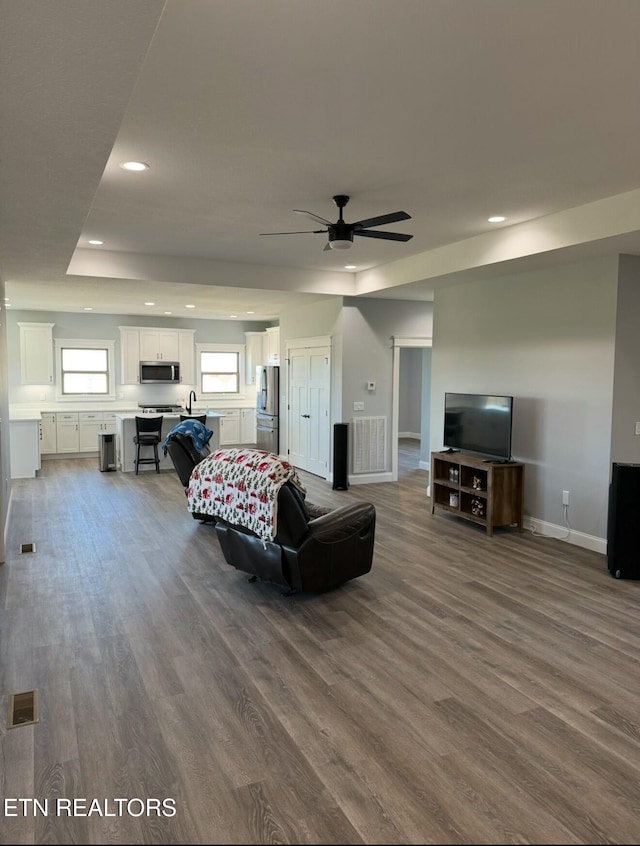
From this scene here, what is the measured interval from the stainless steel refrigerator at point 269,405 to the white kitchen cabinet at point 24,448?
3.73 m

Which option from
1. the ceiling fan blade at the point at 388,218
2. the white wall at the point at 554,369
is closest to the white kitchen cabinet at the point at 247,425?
the white wall at the point at 554,369

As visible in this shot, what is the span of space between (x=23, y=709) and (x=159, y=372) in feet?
29.9

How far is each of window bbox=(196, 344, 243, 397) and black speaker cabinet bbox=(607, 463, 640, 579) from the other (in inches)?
353

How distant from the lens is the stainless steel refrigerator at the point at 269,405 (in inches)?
409

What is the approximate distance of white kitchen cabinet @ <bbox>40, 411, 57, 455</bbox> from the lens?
10297 millimetres

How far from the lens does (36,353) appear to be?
10.4 meters

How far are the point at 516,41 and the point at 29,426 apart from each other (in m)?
8.43

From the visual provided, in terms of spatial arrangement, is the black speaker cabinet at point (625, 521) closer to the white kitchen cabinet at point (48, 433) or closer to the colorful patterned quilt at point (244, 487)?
the colorful patterned quilt at point (244, 487)

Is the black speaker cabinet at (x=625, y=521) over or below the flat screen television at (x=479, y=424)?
below

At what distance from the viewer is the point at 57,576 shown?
15.1 ft

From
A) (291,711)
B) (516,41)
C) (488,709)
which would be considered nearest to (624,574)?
(488,709)

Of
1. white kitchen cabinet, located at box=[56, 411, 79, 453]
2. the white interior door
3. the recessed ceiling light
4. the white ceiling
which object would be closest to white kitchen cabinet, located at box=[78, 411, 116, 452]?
white kitchen cabinet, located at box=[56, 411, 79, 453]

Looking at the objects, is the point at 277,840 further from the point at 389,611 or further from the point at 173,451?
the point at 173,451

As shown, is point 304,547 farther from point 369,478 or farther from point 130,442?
point 130,442
